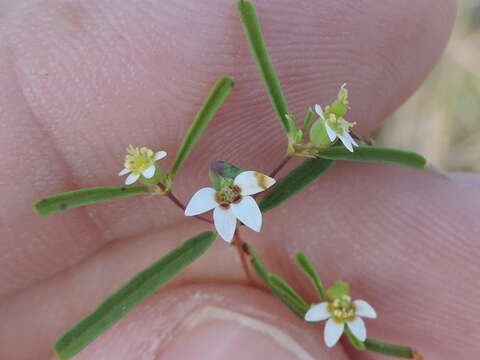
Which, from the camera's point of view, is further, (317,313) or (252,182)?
(317,313)

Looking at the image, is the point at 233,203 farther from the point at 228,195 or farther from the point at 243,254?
the point at 243,254

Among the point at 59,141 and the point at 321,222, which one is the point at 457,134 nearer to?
the point at 321,222

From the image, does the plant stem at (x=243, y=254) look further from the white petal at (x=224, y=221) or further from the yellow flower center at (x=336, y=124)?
the yellow flower center at (x=336, y=124)

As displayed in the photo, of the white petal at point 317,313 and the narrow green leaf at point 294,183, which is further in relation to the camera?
the white petal at point 317,313

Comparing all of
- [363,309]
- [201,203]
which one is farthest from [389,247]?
[201,203]

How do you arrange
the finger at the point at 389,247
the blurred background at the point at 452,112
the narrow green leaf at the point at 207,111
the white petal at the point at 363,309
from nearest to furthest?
1. the narrow green leaf at the point at 207,111
2. the white petal at the point at 363,309
3. the finger at the point at 389,247
4. the blurred background at the point at 452,112

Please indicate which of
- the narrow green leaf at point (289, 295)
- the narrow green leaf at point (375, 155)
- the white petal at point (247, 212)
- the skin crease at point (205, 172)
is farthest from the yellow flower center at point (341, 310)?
the white petal at point (247, 212)

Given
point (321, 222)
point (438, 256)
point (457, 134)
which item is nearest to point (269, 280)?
point (321, 222)
